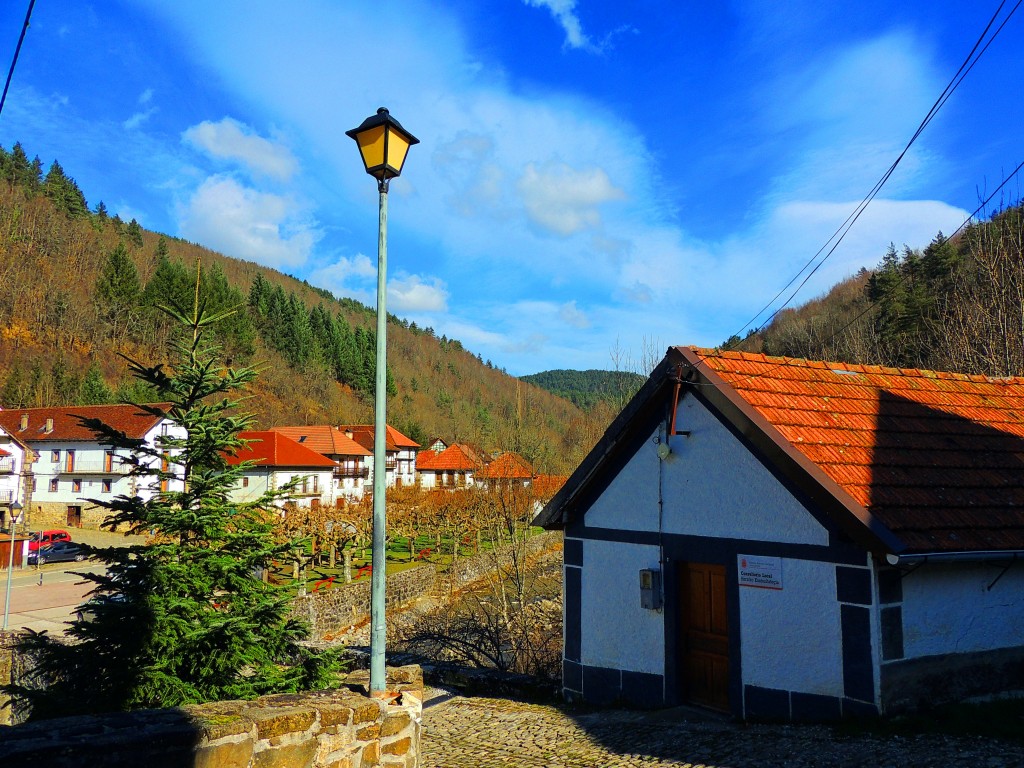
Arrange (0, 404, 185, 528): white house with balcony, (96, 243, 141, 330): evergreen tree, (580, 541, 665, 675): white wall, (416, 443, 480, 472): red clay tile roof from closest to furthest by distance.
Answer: (580, 541, 665, 675): white wall < (0, 404, 185, 528): white house with balcony < (416, 443, 480, 472): red clay tile roof < (96, 243, 141, 330): evergreen tree

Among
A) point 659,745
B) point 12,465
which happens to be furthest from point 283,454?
point 659,745

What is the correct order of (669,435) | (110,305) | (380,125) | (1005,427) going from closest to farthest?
(380,125), (669,435), (1005,427), (110,305)

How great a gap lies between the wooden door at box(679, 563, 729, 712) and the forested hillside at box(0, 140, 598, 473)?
45145 mm

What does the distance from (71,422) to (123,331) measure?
3628 centimetres

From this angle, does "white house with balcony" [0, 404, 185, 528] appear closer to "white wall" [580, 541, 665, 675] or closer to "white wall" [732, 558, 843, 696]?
"white wall" [580, 541, 665, 675]

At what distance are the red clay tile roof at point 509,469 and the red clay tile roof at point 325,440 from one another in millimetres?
36071

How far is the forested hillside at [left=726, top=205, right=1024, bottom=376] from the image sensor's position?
22.4 metres

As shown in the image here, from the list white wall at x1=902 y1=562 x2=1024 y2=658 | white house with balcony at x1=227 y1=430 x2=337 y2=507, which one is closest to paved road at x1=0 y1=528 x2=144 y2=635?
white house with balcony at x1=227 y1=430 x2=337 y2=507

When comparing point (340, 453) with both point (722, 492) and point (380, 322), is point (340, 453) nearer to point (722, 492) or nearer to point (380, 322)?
point (722, 492)

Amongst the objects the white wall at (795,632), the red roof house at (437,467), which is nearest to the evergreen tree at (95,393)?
the red roof house at (437,467)

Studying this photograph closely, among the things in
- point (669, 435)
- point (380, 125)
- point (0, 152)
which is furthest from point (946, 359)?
point (0, 152)

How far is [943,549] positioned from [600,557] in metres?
4.40

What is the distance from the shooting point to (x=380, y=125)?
5.35 m

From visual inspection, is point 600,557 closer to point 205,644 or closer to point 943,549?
point 943,549
